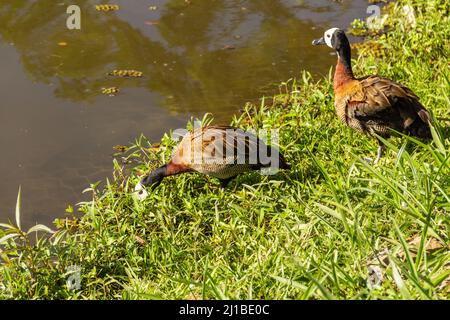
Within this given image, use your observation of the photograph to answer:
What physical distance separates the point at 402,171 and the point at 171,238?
1692mm

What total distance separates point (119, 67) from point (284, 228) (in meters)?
3.93

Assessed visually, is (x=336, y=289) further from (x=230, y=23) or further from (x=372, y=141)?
(x=230, y=23)

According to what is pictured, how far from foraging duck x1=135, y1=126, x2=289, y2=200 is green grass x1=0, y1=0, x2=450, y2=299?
0.48ft

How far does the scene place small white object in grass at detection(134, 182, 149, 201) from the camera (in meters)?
5.18

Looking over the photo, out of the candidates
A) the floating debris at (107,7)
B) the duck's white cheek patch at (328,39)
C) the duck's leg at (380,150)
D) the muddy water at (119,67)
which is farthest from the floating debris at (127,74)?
the duck's leg at (380,150)

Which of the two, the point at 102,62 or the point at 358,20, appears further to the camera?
the point at 358,20

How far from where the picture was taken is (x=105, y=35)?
27.4ft

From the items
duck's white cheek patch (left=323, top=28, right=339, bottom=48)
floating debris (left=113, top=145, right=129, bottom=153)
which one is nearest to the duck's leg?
duck's white cheek patch (left=323, top=28, right=339, bottom=48)

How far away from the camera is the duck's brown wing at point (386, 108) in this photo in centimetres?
498

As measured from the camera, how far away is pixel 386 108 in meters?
5.03

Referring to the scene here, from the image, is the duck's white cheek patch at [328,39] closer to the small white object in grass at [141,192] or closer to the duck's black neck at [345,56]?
the duck's black neck at [345,56]

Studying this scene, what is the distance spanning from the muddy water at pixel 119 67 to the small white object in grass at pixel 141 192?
0.69m

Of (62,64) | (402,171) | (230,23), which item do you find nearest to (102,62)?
(62,64)
